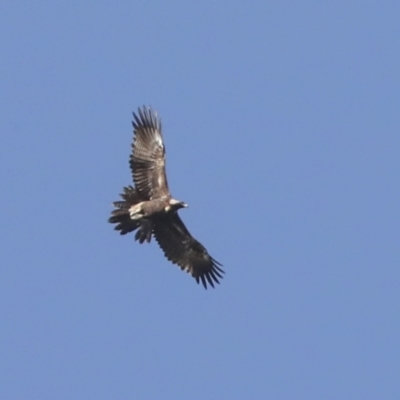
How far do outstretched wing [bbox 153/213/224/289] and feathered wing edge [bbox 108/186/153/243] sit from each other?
14.5 inches

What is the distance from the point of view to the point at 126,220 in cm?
2722

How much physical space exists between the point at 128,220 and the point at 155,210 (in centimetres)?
65

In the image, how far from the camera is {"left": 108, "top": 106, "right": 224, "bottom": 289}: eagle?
89.4 ft

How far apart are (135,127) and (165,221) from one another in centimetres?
243

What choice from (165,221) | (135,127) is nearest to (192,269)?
(165,221)

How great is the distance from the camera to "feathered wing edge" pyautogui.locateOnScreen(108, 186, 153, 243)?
2717cm

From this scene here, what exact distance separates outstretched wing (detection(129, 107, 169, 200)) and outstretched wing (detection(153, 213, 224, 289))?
0.70m

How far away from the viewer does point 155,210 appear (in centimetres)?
2723

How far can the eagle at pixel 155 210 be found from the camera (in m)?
27.2

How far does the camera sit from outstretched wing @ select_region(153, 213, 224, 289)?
28.0 m

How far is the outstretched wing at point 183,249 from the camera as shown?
28.0m

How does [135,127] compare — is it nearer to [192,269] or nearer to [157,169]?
[157,169]

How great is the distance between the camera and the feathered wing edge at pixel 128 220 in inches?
1070

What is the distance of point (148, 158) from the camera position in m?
28.1
